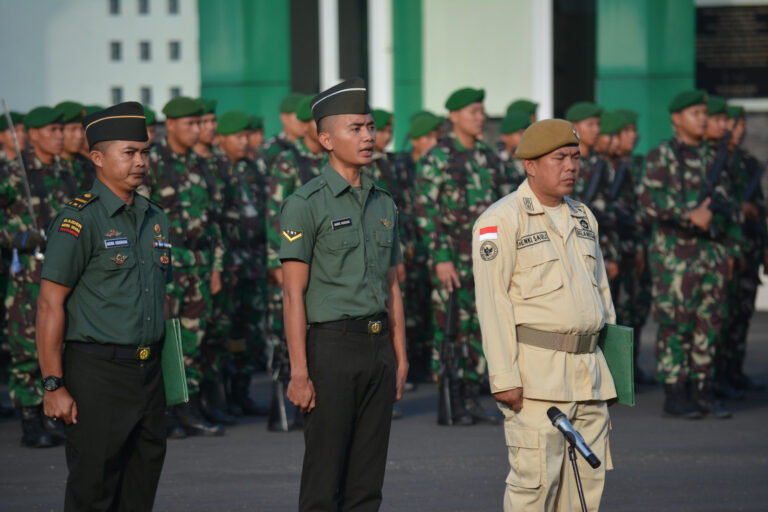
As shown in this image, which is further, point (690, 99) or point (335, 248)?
point (690, 99)

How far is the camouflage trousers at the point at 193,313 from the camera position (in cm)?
885

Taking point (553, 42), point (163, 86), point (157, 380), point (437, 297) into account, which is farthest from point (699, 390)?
point (163, 86)

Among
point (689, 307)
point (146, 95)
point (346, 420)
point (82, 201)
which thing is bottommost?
point (689, 307)

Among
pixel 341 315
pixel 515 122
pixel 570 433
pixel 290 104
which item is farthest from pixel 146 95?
pixel 570 433

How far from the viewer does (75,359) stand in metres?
5.09

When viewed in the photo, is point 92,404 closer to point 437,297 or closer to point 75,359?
point 75,359

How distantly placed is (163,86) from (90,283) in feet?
43.2

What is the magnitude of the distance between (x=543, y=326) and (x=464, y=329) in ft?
13.2

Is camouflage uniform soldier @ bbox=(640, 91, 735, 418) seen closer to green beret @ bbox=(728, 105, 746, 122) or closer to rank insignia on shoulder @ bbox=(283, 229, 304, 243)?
green beret @ bbox=(728, 105, 746, 122)

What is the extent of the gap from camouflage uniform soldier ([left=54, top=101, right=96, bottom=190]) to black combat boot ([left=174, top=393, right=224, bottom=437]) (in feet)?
5.55

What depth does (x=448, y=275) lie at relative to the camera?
905 cm

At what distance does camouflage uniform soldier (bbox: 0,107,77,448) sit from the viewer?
8570 mm

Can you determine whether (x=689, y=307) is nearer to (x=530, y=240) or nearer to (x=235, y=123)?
(x=235, y=123)

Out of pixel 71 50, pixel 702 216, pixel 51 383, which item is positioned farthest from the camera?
pixel 71 50
